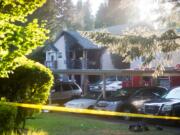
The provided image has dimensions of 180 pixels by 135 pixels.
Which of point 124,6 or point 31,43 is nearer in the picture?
point 31,43

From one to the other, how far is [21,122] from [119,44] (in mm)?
5904

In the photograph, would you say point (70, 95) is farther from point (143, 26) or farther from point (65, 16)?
point (65, 16)

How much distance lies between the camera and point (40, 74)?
1288cm

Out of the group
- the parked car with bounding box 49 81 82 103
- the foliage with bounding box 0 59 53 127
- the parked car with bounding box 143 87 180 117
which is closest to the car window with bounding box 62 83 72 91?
the parked car with bounding box 49 81 82 103

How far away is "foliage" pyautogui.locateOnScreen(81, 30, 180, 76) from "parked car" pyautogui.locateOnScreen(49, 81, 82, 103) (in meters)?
11.5

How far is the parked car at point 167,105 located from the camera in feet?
55.8

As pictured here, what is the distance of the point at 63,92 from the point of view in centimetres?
2917

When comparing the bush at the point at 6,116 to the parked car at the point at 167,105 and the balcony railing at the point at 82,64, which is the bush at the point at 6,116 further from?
the balcony railing at the point at 82,64

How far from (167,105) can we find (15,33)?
10.4 metres

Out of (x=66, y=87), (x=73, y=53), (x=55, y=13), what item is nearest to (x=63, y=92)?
(x=66, y=87)

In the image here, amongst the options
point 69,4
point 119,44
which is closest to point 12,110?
point 119,44

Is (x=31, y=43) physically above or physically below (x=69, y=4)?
below

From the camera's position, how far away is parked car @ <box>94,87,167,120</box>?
21.2 metres

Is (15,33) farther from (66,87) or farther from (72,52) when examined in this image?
(72,52)
